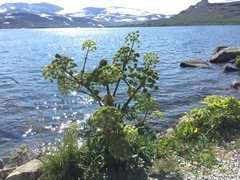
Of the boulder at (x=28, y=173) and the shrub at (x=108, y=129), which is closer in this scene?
the shrub at (x=108, y=129)

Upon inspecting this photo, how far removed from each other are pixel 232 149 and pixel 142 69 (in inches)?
167

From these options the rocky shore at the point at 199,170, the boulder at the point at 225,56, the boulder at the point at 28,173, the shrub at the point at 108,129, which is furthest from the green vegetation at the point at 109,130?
the boulder at the point at 225,56

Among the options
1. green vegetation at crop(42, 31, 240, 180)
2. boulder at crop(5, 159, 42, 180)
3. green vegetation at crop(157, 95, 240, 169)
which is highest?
green vegetation at crop(42, 31, 240, 180)

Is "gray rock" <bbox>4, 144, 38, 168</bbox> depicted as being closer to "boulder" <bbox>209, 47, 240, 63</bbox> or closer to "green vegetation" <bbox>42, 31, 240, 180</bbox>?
"green vegetation" <bbox>42, 31, 240, 180</bbox>

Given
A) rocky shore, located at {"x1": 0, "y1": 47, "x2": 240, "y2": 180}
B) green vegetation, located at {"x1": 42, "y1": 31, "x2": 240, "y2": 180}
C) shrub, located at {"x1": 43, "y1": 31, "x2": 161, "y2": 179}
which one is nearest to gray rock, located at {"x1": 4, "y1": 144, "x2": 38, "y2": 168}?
rocky shore, located at {"x1": 0, "y1": 47, "x2": 240, "y2": 180}

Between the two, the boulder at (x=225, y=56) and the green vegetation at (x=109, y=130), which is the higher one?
the green vegetation at (x=109, y=130)

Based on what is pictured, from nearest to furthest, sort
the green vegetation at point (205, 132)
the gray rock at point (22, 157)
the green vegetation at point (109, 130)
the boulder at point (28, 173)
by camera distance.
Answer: the green vegetation at point (109, 130)
the boulder at point (28, 173)
the green vegetation at point (205, 132)
the gray rock at point (22, 157)

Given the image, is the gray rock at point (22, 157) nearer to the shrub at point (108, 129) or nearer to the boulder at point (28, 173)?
the boulder at point (28, 173)

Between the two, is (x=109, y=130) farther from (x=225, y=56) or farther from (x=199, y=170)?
(x=225, y=56)

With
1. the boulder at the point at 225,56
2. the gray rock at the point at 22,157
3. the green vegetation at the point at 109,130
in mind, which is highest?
the green vegetation at the point at 109,130

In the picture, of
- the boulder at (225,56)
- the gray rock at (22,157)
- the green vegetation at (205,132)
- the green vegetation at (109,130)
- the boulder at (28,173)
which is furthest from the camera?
the boulder at (225,56)

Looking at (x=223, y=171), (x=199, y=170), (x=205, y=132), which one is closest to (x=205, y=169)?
(x=199, y=170)

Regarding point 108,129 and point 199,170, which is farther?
point 199,170

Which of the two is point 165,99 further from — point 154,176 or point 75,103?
point 154,176
